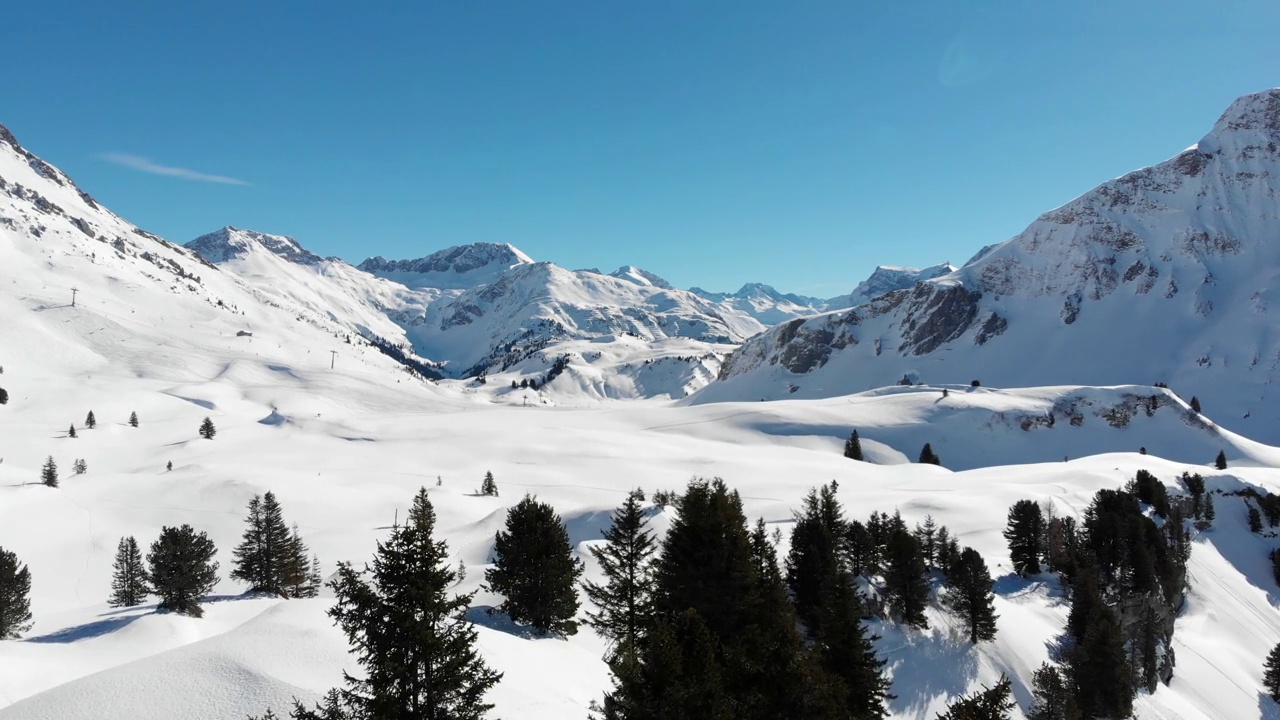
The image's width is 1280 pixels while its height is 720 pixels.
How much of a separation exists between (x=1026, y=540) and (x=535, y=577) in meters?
45.3

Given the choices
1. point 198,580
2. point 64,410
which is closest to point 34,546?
point 198,580

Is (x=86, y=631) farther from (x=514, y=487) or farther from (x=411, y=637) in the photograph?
(x=514, y=487)

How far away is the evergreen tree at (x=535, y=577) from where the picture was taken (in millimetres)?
31422

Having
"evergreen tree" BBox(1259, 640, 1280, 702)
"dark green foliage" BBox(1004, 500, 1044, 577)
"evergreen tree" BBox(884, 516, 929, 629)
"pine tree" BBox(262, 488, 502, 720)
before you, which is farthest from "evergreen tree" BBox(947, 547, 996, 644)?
"evergreen tree" BBox(1259, 640, 1280, 702)

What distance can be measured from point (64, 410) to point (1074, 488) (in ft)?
606

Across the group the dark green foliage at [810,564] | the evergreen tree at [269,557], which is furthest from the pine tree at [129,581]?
the dark green foliage at [810,564]

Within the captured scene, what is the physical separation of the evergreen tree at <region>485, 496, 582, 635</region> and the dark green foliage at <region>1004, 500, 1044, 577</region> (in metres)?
42.3

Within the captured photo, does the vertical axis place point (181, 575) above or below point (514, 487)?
above

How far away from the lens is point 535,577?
104 feet

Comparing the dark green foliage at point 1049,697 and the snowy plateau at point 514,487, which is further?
the dark green foliage at point 1049,697

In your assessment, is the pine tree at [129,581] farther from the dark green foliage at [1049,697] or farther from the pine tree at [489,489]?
the dark green foliage at [1049,697]

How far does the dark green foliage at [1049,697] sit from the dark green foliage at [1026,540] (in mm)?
16912

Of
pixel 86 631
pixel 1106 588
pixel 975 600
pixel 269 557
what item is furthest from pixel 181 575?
pixel 1106 588

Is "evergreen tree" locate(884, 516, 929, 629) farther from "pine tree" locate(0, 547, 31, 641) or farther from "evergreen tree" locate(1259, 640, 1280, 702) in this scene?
"pine tree" locate(0, 547, 31, 641)
